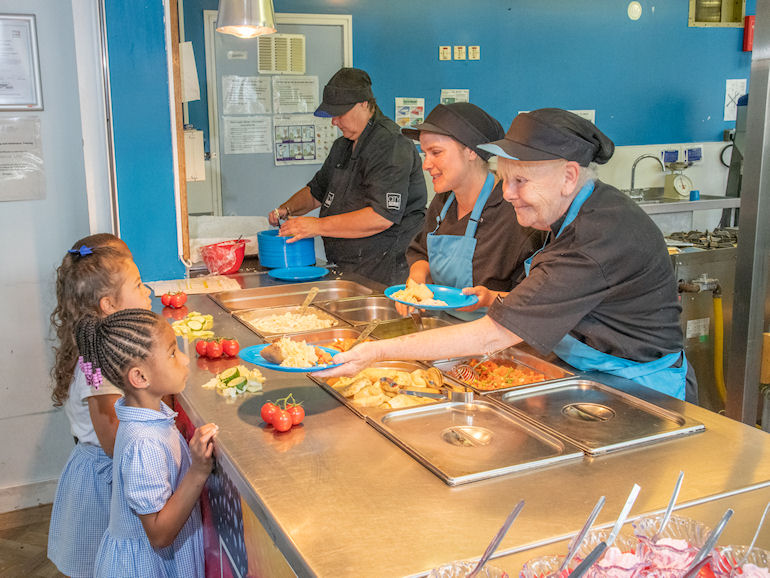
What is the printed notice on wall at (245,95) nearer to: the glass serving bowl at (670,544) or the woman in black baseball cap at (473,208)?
the woman in black baseball cap at (473,208)

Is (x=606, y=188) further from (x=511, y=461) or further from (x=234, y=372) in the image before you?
(x=234, y=372)

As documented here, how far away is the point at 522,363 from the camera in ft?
8.07

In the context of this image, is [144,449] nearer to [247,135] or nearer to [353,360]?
[353,360]

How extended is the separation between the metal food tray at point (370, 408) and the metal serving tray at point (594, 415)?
279mm

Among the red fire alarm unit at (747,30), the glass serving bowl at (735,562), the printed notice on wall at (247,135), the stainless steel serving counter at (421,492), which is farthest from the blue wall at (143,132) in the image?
the red fire alarm unit at (747,30)

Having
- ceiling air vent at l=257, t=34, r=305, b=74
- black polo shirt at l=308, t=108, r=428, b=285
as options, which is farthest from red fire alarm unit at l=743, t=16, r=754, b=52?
black polo shirt at l=308, t=108, r=428, b=285

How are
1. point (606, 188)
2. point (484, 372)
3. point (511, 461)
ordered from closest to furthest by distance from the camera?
point (511, 461) < point (606, 188) < point (484, 372)

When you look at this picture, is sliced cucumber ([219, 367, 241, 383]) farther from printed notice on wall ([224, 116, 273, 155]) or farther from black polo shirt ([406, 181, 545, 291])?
printed notice on wall ([224, 116, 273, 155])

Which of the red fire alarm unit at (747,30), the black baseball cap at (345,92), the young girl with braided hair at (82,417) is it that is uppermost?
the red fire alarm unit at (747,30)

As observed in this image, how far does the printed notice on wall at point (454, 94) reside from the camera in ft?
20.9

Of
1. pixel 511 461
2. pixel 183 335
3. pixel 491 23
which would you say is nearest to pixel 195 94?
pixel 183 335

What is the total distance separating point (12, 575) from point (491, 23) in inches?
217

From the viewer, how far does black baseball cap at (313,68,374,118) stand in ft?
12.9

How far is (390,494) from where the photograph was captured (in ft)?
4.97
